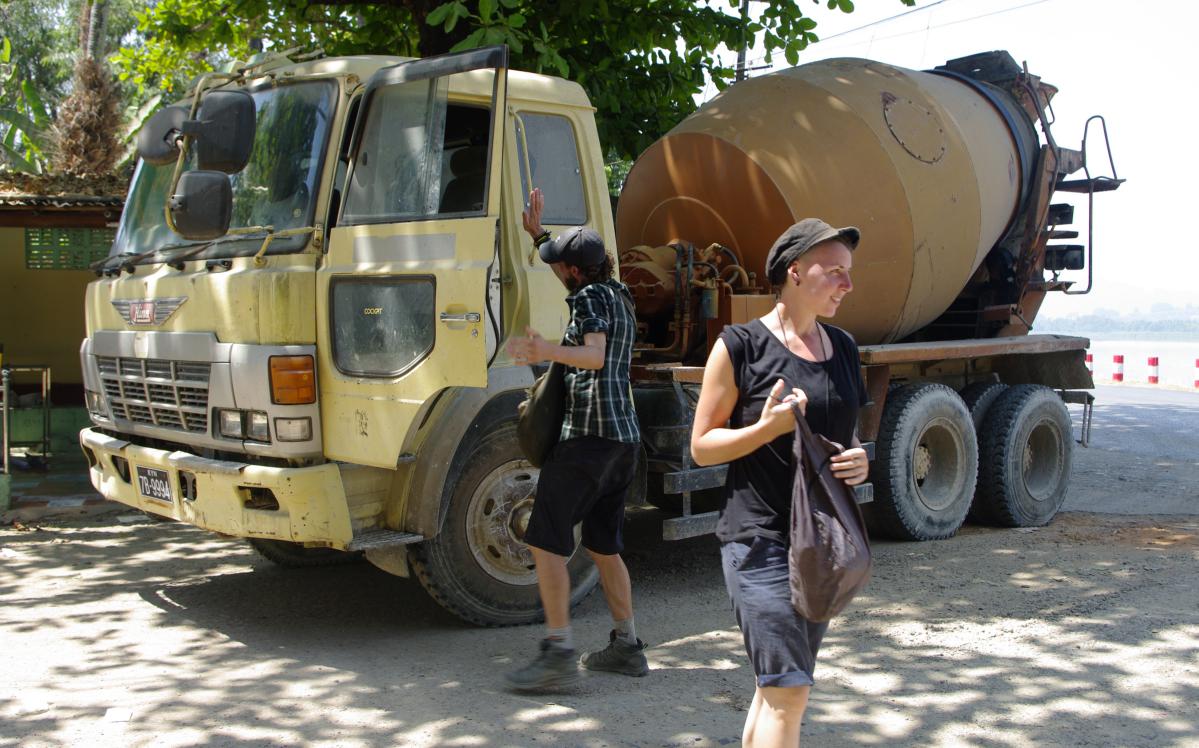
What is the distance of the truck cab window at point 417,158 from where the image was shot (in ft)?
16.3

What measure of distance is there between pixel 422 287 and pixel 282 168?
108 centimetres

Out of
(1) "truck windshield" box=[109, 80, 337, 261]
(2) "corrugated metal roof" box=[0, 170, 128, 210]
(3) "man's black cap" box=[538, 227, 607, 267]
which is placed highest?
(2) "corrugated metal roof" box=[0, 170, 128, 210]

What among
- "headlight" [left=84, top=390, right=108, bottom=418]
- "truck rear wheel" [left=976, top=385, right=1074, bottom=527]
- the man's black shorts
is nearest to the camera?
the man's black shorts

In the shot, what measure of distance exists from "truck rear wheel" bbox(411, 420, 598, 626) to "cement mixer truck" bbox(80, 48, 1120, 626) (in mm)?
12

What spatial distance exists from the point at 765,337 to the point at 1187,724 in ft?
8.20

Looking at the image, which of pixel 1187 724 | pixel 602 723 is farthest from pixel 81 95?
pixel 1187 724

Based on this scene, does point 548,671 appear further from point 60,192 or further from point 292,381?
point 60,192

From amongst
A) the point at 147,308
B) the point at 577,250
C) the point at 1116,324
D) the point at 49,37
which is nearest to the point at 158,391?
the point at 147,308

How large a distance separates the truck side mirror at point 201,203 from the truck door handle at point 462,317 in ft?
3.71

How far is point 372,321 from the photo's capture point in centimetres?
493

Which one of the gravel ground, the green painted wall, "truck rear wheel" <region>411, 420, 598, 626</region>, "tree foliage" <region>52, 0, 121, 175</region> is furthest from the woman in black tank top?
"tree foliage" <region>52, 0, 121, 175</region>

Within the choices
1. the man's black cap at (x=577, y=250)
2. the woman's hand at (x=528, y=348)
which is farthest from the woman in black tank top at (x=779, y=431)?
the man's black cap at (x=577, y=250)

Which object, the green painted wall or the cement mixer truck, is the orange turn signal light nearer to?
the cement mixer truck

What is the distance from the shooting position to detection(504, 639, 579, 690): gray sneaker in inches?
178
